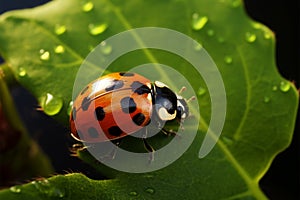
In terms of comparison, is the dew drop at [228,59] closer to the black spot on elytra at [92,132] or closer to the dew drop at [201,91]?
the dew drop at [201,91]

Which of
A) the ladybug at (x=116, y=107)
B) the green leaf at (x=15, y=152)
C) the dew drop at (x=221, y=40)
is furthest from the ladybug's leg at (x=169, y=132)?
the green leaf at (x=15, y=152)

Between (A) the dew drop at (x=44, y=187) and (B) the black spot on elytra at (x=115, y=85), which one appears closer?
(A) the dew drop at (x=44, y=187)

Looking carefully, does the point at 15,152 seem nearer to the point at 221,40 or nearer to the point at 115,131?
the point at 115,131

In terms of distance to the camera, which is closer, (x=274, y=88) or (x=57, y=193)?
(x=57, y=193)

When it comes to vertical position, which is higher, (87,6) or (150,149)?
(87,6)

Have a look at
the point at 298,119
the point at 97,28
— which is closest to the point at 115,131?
the point at 97,28
